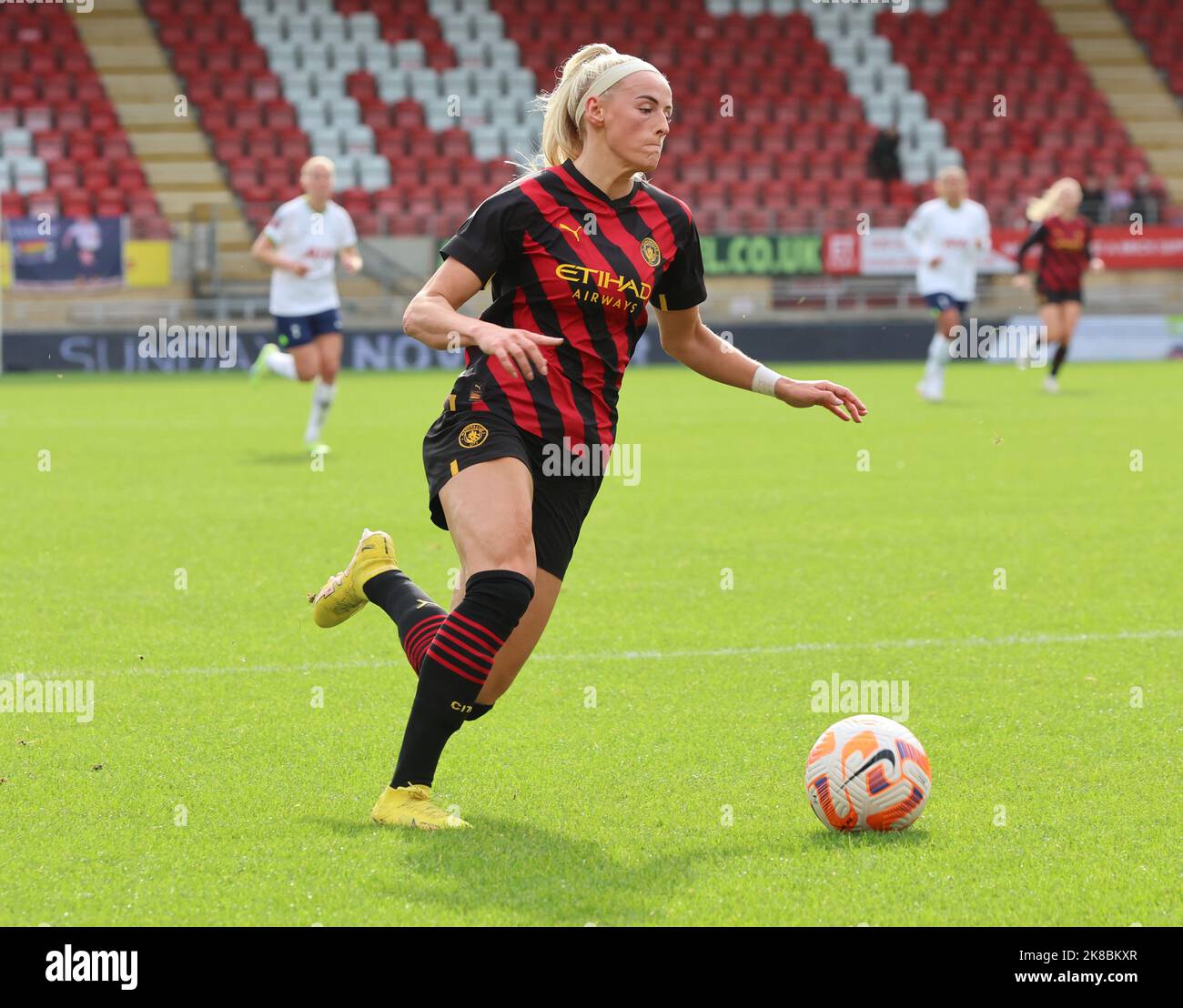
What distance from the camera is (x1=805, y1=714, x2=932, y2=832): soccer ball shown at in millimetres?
4250

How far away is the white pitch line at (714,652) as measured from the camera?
245 inches

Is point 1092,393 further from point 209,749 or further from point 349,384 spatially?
point 209,749

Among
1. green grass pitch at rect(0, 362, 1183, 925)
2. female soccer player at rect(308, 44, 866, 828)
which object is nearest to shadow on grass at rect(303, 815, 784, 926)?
green grass pitch at rect(0, 362, 1183, 925)

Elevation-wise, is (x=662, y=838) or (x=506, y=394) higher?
(x=506, y=394)

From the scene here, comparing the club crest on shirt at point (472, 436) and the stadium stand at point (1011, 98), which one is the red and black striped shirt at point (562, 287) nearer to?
the club crest on shirt at point (472, 436)

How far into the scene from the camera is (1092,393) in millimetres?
20047

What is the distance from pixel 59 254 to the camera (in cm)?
2602

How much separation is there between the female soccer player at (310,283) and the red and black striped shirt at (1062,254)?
9421mm

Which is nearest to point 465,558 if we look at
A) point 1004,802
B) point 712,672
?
point 1004,802

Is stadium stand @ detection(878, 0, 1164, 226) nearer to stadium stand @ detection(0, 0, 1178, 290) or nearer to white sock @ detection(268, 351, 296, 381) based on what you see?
stadium stand @ detection(0, 0, 1178, 290)

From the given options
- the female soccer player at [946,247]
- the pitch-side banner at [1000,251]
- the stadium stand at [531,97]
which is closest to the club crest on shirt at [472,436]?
the female soccer player at [946,247]

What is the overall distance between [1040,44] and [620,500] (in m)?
28.4

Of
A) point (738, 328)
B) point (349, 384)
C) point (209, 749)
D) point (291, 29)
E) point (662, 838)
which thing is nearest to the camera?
point (662, 838)

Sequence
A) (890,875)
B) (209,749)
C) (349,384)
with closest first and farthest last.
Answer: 1. (890,875)
2. (209,749)
3. (349,384)
